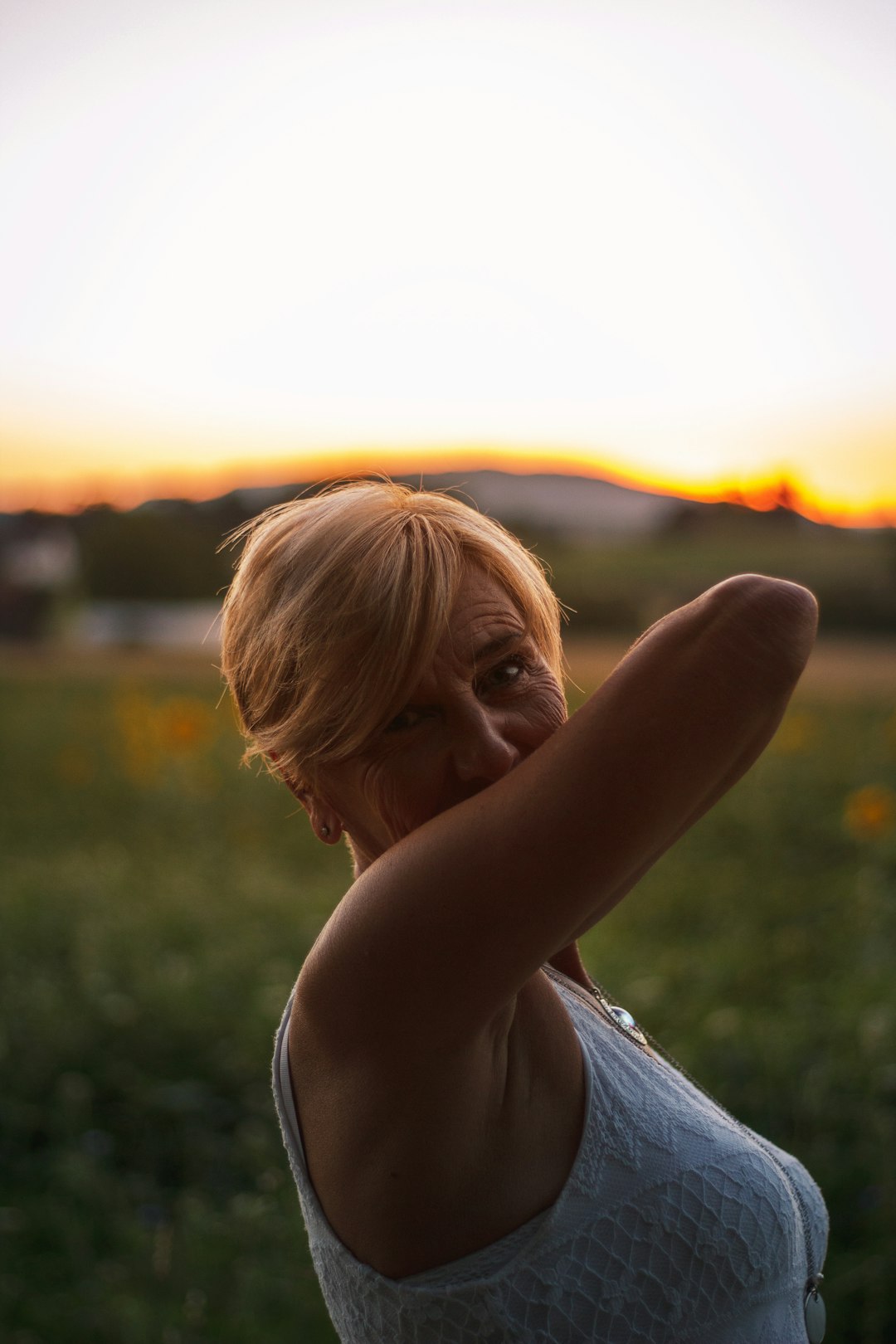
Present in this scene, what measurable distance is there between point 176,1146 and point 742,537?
2651mm

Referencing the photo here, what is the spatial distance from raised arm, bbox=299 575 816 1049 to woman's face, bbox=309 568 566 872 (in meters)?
0.09

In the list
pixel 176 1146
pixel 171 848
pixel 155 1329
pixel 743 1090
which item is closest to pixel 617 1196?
pixel 155 1329

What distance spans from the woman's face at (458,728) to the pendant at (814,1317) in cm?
58

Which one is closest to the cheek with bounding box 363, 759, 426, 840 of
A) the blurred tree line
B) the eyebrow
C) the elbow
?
the eyebrow

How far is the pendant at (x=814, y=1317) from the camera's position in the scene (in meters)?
0.97

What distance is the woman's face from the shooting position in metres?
0.80

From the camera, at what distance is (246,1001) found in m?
3.24

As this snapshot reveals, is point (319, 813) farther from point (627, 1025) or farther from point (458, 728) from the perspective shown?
point (627, 1025)

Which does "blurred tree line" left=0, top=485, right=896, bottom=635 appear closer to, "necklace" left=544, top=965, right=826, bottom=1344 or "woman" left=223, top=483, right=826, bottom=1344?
"necklace" left=544, top=965, right=826, bottom=1344

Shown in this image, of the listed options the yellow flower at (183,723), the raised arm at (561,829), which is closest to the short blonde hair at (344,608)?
the raised arm at (561,829)

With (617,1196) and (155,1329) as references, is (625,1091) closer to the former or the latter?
(617,1196)

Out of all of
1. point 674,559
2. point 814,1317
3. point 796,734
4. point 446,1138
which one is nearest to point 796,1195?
point 814,1317

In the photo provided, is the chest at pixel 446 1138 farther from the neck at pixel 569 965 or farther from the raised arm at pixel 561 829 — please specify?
the neck at pixel 569 965

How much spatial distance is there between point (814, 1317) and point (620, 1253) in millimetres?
288
